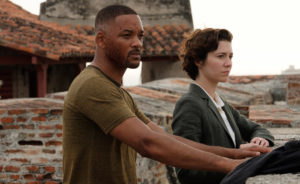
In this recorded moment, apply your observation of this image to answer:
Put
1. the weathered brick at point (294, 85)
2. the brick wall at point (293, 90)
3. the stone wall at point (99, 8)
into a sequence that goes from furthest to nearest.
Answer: the stone wall at point (99, 8)
the weathered brick at point (294, 85)
the brick wall at point (293, 90)

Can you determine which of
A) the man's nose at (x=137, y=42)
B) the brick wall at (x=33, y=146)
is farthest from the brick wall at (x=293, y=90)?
the man's nose at (x=137, y=42)

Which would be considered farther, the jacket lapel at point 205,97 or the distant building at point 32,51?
the distant building at point 32,51

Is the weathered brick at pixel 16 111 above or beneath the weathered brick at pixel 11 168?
above

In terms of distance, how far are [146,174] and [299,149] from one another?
8.28 ft

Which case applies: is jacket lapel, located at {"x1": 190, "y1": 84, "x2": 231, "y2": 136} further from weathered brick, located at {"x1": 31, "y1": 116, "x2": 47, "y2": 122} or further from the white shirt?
weathered brick, located at {"x1": 31, "y1": 116, "x2": 47, "y2": 122}

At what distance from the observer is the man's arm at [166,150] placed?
1524 millimetres

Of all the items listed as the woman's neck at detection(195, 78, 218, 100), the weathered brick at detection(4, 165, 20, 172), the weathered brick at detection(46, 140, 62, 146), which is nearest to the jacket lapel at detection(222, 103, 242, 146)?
the woman's neck at detection(195, 78, 218, 100)

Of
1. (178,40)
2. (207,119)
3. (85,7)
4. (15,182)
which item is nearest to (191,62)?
(207,119)

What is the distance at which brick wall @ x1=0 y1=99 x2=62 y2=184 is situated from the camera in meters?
4.04

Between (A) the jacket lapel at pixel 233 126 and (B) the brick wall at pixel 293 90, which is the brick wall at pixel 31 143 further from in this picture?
(B) the brick wall at pixel 293 90

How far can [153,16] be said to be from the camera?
1360 cm

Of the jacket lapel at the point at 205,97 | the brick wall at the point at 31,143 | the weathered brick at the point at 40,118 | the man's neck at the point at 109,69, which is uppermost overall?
the man's neck at the point at 109,69

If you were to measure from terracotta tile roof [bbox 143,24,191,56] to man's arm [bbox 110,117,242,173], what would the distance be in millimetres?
10087

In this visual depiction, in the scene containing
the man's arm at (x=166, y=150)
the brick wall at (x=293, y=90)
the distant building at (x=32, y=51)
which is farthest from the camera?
the distant building at (x=32, y=51)
